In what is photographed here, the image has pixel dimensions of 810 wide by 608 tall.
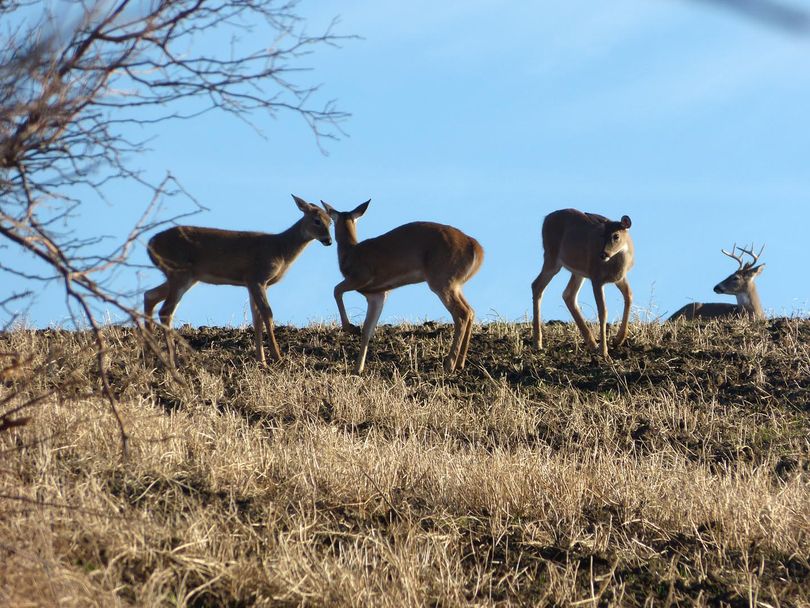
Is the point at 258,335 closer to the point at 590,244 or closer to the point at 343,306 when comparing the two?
the point at 343,306

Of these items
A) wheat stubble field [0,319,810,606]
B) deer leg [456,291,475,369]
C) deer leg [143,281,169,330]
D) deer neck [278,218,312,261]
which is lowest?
wheat stubble field [0,319,810,606]

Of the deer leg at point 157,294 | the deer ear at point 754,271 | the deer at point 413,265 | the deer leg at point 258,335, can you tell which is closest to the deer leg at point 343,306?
the deer at point 413,265

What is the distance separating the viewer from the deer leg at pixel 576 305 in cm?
1342

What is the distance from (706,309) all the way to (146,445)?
47.7 ft

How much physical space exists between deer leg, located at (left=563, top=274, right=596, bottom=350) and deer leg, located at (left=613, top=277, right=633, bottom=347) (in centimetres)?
28

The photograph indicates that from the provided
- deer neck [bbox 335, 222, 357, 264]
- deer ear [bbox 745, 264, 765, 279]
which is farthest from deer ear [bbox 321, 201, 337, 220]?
deer ear [bbox 745, 264, 765, 279]

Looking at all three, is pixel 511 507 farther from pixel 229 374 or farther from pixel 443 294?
pixel 443 294

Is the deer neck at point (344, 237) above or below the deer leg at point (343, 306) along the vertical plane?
above

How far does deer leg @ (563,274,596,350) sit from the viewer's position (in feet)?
44.0

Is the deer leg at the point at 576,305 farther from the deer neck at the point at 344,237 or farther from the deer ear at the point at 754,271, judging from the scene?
the deer ear at the point at 754,271

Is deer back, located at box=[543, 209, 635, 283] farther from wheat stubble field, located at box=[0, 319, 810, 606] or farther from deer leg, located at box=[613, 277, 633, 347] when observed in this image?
wheat stubble field, located at box=[0, 319, 810, 606]

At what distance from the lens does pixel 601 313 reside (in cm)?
1347

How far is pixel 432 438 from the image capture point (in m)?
9.73

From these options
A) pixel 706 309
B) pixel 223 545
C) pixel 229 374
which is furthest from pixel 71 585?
pixel 706 309
